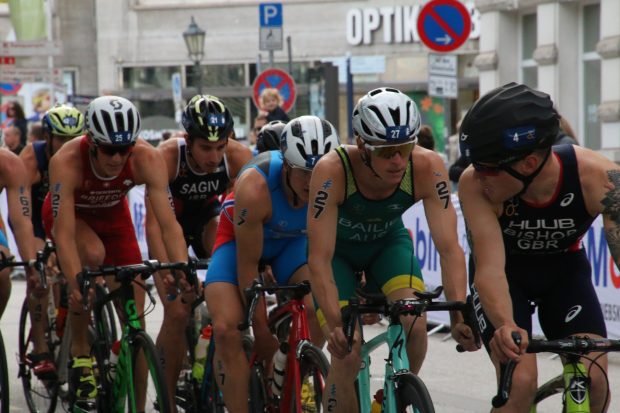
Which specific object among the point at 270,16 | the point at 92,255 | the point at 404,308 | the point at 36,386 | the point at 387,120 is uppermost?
the point at 270,16

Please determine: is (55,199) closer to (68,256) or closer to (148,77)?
(68,256)

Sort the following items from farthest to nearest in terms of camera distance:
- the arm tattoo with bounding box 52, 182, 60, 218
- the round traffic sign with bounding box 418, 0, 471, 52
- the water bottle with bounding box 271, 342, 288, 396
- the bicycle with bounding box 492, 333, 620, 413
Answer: the round traffic sign with bounding box 418, 0, 471, 52
the arm tattoo with bounding box 52, 182, 60, 218
the water bottle with bounding box 271, 342, 288, 396
the bicycle with bounding box 492, 333, 620, 413

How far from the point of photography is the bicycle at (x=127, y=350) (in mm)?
6262

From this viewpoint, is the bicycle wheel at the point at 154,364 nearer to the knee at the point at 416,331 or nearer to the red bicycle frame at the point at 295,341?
the red bicycle frame at the point at 295,341

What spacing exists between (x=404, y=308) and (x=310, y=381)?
1231 mm

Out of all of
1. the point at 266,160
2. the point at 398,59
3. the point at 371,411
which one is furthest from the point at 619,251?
the point at 398,59

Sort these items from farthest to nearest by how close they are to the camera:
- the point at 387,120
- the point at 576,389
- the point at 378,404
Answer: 1. the point at 378,404
2. the point at 387,120
3. the point at 576,389

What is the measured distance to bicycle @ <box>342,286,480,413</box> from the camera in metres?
4.82

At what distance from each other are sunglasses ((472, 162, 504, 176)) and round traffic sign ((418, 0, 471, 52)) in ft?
27.5

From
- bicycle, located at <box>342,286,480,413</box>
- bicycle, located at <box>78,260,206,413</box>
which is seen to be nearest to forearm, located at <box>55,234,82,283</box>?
bicycle, located at <box>78,260,206,413</box>

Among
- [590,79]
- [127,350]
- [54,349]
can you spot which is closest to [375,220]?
[127,350]

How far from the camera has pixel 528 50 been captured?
19.9 m

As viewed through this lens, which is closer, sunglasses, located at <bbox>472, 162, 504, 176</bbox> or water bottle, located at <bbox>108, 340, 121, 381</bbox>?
sunglasses, located at <bbox>472, 162, 504, 176</bbox>

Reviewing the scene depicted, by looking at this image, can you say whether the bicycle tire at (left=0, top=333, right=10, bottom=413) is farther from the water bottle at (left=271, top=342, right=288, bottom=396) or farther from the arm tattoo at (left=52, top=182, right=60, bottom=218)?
the water bottle at (left=271, top=342, right=288, bottom=396)
